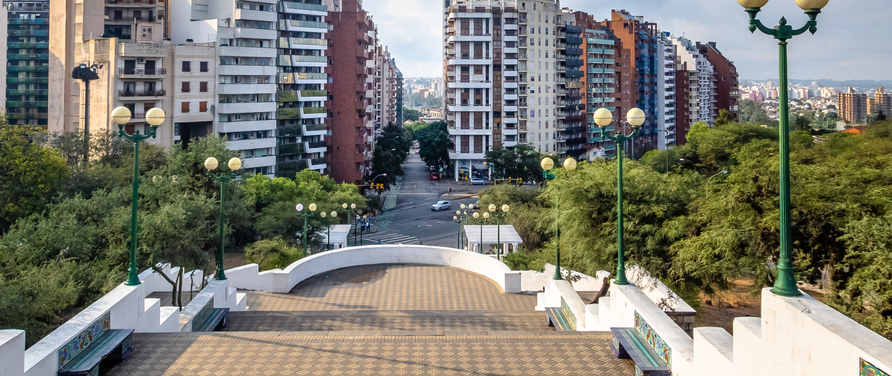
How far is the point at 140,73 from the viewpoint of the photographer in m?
56.8

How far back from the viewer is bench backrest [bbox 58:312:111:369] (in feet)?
29.1

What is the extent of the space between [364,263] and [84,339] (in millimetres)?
18675

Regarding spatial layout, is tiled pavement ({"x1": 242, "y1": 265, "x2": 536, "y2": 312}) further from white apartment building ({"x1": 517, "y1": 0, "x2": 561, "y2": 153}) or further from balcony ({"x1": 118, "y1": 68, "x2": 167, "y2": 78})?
white apartment building ({"x1": 517, "y1": 0, "x2": 561, "y2": 153})

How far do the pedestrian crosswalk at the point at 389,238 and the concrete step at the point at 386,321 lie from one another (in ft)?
123

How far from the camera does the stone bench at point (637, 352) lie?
9.12m

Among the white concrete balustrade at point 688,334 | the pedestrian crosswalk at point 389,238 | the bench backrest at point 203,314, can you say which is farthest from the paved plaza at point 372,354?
the pedestrian crosswalk at point 389,238

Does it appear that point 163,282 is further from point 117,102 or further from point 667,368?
point 117,102

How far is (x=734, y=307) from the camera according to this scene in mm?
28844

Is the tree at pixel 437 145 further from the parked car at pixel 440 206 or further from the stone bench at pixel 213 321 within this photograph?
the stone bench at pixel 213 321

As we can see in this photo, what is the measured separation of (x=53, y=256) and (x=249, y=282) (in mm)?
5923

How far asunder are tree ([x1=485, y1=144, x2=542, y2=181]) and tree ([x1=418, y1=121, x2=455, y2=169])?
10352mm

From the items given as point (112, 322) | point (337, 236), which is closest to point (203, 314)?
point (112, 322)

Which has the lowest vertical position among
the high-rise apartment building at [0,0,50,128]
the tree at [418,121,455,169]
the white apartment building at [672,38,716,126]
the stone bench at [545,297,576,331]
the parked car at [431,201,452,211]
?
the stone bench at [545,297,576,331]

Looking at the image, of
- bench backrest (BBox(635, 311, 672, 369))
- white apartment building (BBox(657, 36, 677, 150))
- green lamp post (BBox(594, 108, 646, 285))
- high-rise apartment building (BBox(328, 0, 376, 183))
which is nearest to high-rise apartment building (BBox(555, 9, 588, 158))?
white apartment building (BBox(657, 36, 677, 150))
